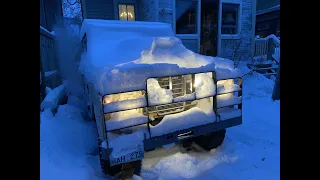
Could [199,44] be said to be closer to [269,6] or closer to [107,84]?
[107,84]

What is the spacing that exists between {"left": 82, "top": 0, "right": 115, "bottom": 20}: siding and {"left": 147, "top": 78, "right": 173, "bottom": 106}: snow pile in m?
9.34

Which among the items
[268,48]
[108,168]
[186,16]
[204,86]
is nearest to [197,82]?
[204,86]

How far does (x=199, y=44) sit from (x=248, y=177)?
358 inches

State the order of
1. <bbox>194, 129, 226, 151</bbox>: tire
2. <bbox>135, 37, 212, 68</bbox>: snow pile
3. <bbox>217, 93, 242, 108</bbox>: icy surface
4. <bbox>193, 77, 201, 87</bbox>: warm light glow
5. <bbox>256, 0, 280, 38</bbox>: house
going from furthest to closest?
<bbox>256, 0, 280, 38</bbox>: house, <bbox>194, 129, 226, 151</bbox>: tire, <bbox>217, 93, 242, 108</bbox>: icy surface, <bbox>193, 77, 201, 87</bbox>: warm light glow, <bbox>135, 37, 212, 68</bbox>: snow pile

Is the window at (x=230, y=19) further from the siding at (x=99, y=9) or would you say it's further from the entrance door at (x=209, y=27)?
the siding at (x=99, y=9)

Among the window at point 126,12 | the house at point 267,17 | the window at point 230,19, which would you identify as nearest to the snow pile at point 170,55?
the window at point 126,12

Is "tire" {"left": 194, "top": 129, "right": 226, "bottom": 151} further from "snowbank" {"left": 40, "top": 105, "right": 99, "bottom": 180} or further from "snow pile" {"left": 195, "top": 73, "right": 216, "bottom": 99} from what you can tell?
"snowbank" {"left": 40, "top": 105, "right": 99, "bottom": 180}

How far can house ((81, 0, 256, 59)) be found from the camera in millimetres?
10500

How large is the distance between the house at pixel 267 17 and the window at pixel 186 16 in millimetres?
9879

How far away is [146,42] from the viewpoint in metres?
3.04

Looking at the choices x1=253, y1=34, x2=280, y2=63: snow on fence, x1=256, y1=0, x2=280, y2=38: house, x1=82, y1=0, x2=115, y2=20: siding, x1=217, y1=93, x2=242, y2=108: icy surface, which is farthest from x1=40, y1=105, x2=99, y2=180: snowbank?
x1=256, y1=0, x2=280, y2=38: house

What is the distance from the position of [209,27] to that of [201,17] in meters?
0.73

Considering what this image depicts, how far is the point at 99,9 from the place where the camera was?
35.4ft

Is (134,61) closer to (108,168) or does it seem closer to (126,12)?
(108,168)
